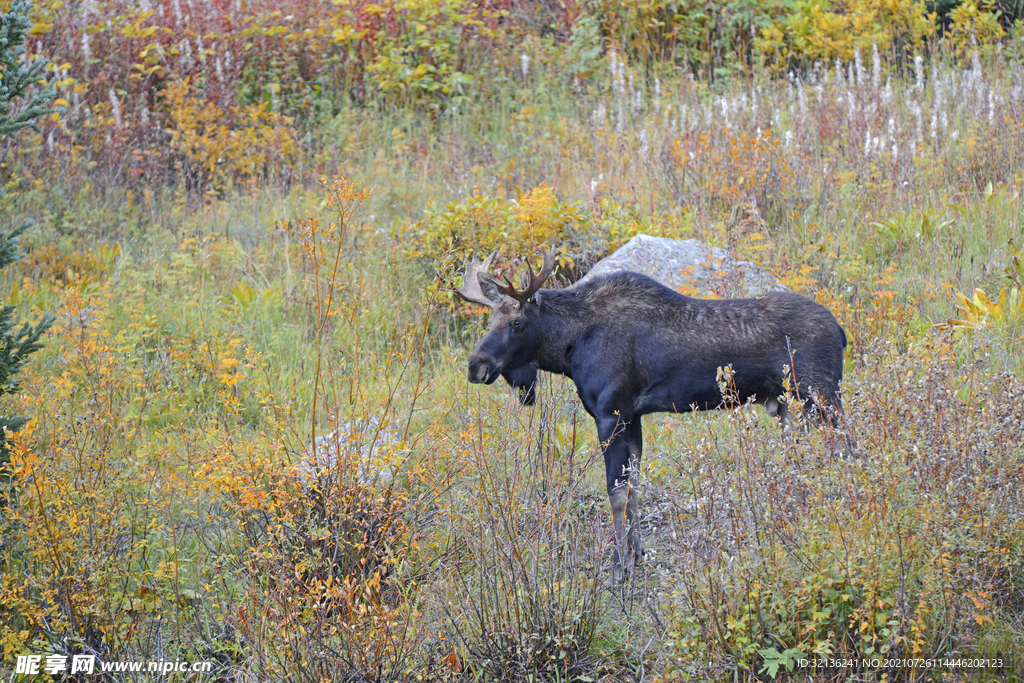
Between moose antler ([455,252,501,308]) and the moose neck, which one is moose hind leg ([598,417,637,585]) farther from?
moose antler ([455,252,501,308])

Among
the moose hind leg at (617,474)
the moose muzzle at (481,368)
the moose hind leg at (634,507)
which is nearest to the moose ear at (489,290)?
the moose muzzle at (481,368)

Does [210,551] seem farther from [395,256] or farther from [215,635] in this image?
[395,256]

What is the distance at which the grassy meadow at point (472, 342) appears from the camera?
3.61m

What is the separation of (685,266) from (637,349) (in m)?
2.19

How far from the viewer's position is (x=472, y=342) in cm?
757

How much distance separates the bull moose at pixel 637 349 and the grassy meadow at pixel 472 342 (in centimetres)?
25

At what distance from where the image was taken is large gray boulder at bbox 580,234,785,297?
681 centimetres

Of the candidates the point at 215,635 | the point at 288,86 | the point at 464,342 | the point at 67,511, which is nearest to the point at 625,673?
the point at 215,635

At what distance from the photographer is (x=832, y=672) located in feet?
11.4

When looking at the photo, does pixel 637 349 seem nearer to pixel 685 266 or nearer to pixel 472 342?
pixel 685 266

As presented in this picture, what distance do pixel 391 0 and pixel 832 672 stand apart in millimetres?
11964

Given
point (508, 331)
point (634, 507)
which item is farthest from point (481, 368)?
point (634, 507)

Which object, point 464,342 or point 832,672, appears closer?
point 832,672

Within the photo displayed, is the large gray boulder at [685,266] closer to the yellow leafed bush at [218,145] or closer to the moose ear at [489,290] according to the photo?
the moose ear at [489,290]
